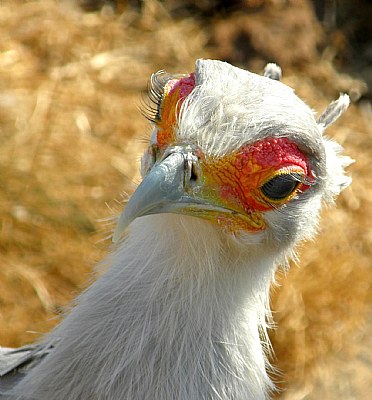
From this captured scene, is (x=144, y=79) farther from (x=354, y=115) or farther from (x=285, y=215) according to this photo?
(x=285, y=215)

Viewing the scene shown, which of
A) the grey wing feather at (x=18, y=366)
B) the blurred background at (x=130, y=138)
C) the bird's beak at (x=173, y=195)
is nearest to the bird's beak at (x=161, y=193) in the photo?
the bird's beak at (x=173, y=195)

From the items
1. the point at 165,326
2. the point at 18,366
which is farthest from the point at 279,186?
the point at 18,366

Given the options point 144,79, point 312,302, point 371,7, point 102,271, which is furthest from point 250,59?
point 102,271

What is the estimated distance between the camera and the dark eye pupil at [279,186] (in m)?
1.68

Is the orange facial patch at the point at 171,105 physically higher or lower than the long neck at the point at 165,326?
higher

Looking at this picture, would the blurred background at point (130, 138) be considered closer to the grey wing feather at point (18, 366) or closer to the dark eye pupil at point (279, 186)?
the grey wing feather at point (18, 366)

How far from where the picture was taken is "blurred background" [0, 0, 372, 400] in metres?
3.32

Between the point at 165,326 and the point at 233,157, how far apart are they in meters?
0.47

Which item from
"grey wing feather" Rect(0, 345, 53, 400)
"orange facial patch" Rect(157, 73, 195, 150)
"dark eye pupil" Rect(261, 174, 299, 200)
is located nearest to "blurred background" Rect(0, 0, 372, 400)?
"grey wing feather" Rect(0, 345, 53, 400)

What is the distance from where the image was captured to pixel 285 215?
1758mm

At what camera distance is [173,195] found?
1.54 metres

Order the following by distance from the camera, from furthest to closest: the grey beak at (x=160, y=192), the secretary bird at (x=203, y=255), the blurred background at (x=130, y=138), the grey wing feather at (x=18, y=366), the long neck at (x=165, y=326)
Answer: the blurred background at (x=130, y=138) < the grey wing feather at (x=18, y=366) < the long neck at (x=165, y=326) < the secretary bird at (x=203, y=255) < the grey beak at (x=160, y=192)

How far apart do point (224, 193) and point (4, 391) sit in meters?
0.88

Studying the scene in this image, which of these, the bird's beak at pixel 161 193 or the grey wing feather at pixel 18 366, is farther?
the grey wing feather at pixel 18 366
